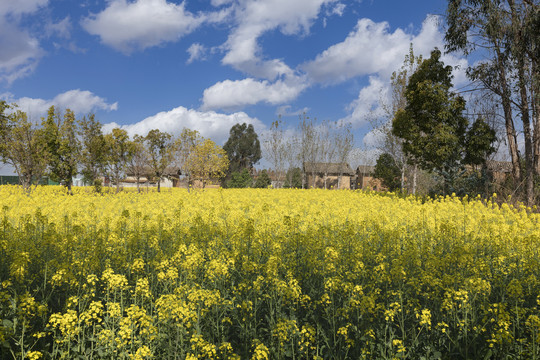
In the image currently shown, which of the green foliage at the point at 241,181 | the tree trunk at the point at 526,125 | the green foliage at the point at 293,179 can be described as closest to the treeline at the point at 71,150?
the green foliage at the point at 241,181

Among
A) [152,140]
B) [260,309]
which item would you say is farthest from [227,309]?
[152,140]

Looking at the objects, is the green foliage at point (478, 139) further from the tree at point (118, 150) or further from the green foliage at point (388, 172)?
the tree at point (118, 150)

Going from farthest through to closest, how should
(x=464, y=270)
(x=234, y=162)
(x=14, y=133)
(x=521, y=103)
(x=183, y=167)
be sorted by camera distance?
(x=234, y=162)
(x=183, y=167)
(x=14, y=133)
(x=521, y=103)
(x=464, y=270)

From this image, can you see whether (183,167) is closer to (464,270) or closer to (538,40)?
(538,40)

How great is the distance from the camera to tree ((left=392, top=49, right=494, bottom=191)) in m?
22.0

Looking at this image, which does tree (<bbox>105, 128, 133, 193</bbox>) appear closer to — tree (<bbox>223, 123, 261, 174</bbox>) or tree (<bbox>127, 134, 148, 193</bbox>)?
tree (<bbox>127, 134, 148, 193</bbox>)

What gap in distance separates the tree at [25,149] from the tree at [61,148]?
1140mm

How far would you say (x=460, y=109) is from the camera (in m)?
22.8

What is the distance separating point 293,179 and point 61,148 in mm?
39581

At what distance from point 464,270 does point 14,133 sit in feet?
109

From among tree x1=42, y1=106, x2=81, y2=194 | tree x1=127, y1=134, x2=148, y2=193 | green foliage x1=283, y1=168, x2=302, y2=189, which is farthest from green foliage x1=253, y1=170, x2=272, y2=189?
tree x1=42, y1=106, x2=81, y2=194

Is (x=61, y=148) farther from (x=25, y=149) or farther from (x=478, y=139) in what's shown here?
(x=478, y=139)

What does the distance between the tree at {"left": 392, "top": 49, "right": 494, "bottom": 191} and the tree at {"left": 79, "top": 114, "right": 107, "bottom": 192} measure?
2608cm

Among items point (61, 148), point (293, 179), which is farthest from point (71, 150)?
point (293, 179)
